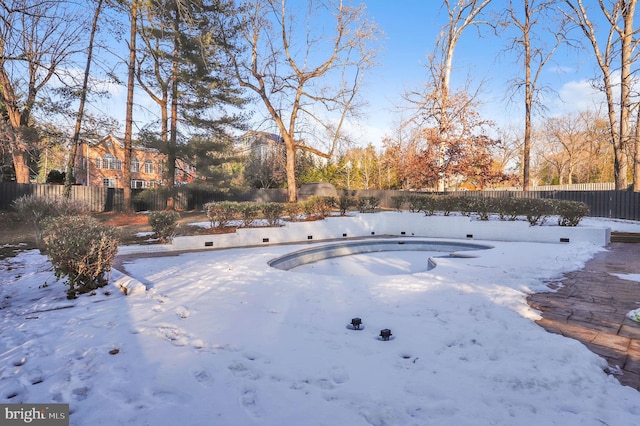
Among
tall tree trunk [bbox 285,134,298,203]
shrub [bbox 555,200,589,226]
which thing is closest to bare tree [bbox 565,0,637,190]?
shrub [bbox 555,200,589,226]

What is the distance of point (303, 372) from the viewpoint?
2.37 meters

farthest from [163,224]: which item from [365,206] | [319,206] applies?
[365,206]

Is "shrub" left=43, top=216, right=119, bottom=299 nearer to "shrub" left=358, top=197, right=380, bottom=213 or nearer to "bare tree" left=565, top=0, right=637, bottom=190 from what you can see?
"shrub" left=358, top=197, right=380, bottom=213

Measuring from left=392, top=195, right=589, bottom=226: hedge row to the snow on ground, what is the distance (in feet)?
19.6

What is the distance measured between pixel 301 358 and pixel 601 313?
10.4 ft

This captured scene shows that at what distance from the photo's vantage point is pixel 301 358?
2574 millimetres

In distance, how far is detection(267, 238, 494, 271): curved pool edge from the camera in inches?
327

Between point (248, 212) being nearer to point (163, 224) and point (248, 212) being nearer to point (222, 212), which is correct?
point (222, 212)

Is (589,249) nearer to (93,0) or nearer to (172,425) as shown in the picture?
(172,425)

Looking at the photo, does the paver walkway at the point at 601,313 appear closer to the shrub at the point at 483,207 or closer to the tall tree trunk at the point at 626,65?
the shrub at the point at 483,207

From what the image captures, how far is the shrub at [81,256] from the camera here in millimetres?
3979

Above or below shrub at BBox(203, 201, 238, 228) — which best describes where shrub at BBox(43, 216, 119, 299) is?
below

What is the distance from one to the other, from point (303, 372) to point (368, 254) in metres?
7.15

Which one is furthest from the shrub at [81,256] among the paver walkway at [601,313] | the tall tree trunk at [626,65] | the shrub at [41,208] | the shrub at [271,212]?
the tall tree trunk at [626,65]
